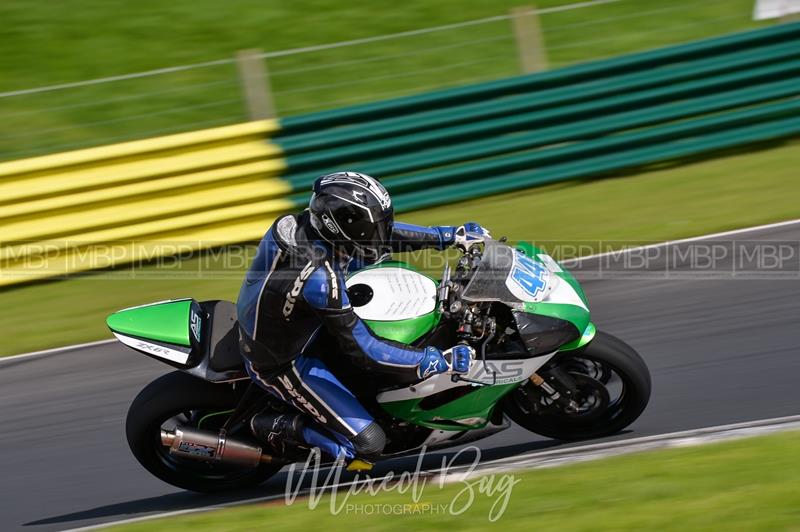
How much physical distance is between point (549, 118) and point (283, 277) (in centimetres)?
585

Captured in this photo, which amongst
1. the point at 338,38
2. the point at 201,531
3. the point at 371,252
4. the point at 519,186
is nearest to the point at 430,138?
the point at 519,186

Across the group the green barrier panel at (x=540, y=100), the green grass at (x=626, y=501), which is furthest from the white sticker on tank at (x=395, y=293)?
the green barrier panel at (x=540, y=100)

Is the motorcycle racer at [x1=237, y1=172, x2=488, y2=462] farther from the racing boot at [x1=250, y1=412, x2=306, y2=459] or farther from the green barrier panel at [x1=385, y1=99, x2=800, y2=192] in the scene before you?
the green barrier panel at [x1=385, y1=99, x2=800, y2=192]

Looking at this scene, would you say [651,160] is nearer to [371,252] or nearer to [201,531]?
[371,252]

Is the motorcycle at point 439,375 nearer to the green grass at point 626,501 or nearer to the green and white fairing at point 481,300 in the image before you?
the green and white fairing at point 481,300

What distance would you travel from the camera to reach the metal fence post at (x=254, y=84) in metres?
A: 9.52

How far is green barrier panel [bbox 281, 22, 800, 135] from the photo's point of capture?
9766 mm

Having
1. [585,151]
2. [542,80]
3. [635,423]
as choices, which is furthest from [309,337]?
[542,80]

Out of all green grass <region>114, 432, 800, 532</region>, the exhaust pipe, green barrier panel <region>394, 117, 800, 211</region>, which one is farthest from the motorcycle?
green barrier panel <region>394, 117, 800, 211</region>

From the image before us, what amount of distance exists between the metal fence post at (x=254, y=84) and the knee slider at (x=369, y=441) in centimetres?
532

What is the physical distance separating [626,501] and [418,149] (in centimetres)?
609

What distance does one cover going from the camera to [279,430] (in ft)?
17.0

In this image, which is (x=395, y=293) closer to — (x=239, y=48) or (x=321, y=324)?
(x=321, y=324)

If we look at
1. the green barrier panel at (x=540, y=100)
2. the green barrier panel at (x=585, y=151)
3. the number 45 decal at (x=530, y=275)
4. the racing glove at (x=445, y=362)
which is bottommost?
the racing glove at (x=445, y=362)
